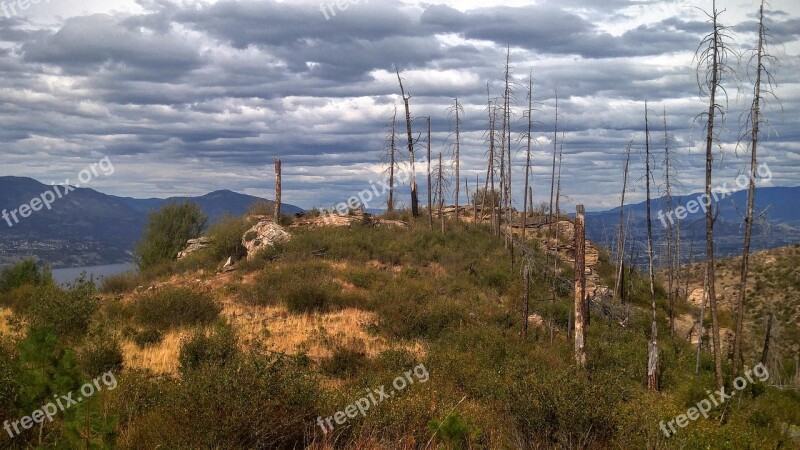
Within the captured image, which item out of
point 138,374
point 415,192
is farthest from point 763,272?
point 138,374

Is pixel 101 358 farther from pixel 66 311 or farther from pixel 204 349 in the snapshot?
pixel 66 311

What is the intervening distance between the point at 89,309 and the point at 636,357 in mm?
19893

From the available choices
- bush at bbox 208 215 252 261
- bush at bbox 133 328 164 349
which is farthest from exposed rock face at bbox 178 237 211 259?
bush at bbox 133 328 164 349

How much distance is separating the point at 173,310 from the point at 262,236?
14162 millimetres

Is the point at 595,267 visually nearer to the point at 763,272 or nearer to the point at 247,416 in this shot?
the point at 763,272

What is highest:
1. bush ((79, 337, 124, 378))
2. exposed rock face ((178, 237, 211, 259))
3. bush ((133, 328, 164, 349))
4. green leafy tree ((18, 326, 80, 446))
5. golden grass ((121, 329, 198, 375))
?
green leafy tree ((18, 326, 80, 446))

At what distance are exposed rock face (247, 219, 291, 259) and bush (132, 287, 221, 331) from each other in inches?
434

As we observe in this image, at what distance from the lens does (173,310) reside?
2116 centimetres

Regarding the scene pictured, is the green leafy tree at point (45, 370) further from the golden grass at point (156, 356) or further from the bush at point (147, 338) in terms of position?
the bush at point (147, 338)

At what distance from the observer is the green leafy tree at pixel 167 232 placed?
4028cm

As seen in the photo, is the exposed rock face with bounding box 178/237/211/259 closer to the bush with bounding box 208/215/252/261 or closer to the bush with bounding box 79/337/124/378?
the bush with bounding box 208/215/252/261

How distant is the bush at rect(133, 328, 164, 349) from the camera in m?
18.1

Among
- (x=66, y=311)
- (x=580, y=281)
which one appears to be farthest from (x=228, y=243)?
(x=580, y=281)

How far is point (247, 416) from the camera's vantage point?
8.04m
